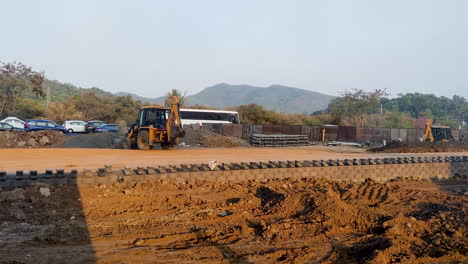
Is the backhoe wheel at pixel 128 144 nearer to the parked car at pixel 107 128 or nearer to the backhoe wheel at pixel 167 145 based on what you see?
the backhoe wheel at pixel 167 145

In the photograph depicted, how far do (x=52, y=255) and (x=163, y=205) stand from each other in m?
2.80

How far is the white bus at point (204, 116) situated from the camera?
4050cm

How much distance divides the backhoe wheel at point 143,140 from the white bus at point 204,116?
18058 millimetres

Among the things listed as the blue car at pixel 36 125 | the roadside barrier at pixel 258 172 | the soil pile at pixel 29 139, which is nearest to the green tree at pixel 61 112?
the blue car at pixel 36 125

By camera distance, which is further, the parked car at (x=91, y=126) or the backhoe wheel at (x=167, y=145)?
the parked car at (x=91, y=126)

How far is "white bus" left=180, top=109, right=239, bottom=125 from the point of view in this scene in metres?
40.5

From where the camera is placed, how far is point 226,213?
728 cm

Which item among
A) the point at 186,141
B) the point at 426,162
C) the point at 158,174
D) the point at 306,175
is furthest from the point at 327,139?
the point at 158,174

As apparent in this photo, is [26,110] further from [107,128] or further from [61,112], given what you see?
[107,128]

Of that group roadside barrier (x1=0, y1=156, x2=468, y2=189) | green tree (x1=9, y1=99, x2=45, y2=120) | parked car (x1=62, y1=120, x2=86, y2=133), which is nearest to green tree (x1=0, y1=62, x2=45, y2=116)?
green tree (x1=9, y1=99, x2=45, y2=120)

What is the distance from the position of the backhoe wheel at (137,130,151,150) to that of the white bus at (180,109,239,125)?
18.1 m

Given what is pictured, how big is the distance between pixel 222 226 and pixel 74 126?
35749 mm

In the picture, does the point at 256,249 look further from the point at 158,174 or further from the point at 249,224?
the point at 158,174

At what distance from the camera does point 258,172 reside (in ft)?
33.9
